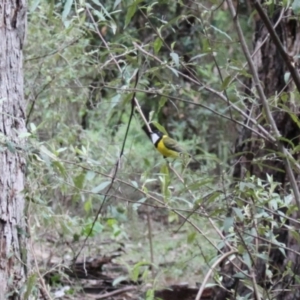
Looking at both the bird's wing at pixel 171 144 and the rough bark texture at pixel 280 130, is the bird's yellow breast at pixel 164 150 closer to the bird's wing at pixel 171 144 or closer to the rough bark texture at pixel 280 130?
the bird's wing at pixel 171 144

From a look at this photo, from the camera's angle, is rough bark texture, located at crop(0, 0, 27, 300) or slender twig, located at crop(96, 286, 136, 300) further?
slender twig, located at crop(96, 286, 136, 300)

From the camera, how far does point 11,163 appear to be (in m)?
1.76

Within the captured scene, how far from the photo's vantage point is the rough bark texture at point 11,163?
172 centimetres

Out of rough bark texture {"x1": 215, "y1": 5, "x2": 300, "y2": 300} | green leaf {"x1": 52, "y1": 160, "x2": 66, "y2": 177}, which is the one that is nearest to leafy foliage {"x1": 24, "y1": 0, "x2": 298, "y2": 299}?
green leaf {"x1": 52, "y1": 160, "x2": 66, "y2": 177}

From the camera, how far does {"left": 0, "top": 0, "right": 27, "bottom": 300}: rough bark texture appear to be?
1.72 m

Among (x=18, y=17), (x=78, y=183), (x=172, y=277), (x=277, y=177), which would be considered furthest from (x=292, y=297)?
(x=172, y=277)

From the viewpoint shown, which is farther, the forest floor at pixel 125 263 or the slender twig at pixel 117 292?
the slender twig at pixel 117 292

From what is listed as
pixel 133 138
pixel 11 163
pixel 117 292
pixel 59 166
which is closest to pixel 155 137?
Answer: pixel 133 138

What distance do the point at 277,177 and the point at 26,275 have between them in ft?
3.54

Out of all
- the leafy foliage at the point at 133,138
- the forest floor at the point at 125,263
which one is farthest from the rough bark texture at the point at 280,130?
the forest floor at the point at 125,263

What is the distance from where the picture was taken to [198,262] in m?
4.00

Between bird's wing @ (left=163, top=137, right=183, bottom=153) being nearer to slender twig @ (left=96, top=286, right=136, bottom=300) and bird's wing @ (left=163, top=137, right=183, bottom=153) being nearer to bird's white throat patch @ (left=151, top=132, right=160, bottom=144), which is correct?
bird's white throat patch @ (left=151, top=132, right=160, bottom=144)

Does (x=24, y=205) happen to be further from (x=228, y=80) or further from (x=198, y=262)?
(x=198, y=262)

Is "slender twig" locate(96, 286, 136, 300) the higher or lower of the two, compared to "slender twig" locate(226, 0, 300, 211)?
lower
